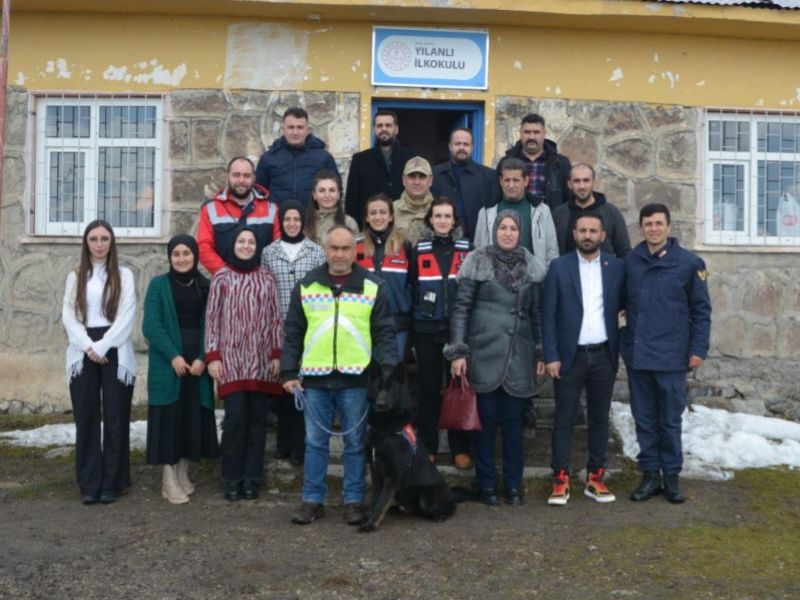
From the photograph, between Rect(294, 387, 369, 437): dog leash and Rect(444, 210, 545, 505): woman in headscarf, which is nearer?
Rect(294, 387, 369, 437): dog leash

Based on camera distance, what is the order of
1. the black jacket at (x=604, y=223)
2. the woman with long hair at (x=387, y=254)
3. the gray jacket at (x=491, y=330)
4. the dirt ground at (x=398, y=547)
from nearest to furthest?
the dirt ground at (x=398, y=547)
the gray jacket at (x=491, y=330)
the woman with long hair at (x=387, y=254)
the black jacket at (x=604, y=223)

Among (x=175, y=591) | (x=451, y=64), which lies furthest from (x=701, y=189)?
(x=175, y=591)

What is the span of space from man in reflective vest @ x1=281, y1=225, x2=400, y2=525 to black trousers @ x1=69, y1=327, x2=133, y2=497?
1245 millimetres

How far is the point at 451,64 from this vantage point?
29.8 ft

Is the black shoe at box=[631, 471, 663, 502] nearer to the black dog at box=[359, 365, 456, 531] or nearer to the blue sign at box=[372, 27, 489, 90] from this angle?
the black dog at box=[359, 365, 456, 531]

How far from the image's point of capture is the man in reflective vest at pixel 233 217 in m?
6.97

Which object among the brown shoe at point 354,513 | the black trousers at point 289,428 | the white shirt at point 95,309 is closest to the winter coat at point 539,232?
the black trousers at point 289,428

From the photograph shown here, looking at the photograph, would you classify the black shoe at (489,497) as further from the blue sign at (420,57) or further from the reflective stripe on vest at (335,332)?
the blue sign at (420,57)

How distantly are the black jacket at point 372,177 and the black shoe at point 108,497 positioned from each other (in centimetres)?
256

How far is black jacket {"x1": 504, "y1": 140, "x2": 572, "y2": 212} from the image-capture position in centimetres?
747

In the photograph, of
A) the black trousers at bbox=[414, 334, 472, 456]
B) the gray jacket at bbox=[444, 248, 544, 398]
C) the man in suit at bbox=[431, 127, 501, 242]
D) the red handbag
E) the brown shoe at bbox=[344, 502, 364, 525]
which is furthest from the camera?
the man in suit at bbox=[431, 127, 501, 242]

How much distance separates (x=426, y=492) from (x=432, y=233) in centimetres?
174

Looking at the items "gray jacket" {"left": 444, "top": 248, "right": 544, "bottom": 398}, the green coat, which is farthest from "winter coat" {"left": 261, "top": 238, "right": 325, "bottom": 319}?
"gray jacket" {"left": 444, "top": 248, "right": 544, "bottom": 398}

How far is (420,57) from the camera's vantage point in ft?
29.6
